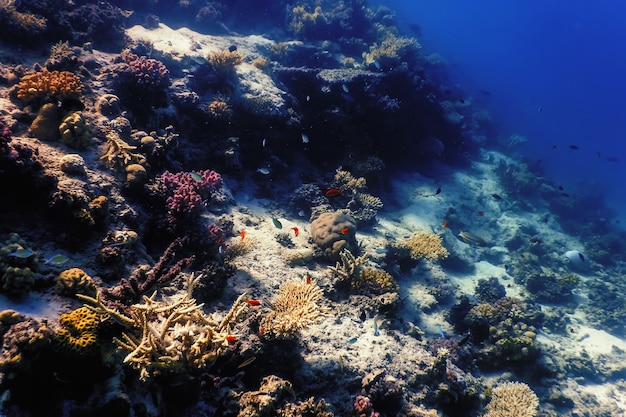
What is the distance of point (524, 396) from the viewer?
651cm

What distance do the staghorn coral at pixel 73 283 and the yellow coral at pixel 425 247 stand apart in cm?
742

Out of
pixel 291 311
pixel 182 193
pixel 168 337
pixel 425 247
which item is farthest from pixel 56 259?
pixel 425 247

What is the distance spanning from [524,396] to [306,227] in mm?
6084

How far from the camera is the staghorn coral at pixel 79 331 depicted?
3033 mm

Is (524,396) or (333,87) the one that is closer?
(524,396)

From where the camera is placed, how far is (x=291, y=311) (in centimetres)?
518

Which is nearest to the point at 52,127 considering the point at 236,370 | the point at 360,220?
the point at 236,370

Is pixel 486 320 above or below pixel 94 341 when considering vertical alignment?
above

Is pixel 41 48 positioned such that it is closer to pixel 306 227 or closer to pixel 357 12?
pixel 306 227

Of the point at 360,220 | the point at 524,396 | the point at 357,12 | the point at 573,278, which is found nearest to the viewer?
the point at 524,396

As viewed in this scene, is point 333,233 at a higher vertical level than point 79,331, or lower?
higher

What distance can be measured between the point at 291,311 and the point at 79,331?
2.86 meters

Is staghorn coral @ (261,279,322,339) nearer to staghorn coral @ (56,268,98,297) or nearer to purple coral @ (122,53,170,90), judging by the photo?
staghorn coral @ (56,268,98,297)

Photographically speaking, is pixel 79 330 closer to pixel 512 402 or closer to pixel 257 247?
pixel 257 247
